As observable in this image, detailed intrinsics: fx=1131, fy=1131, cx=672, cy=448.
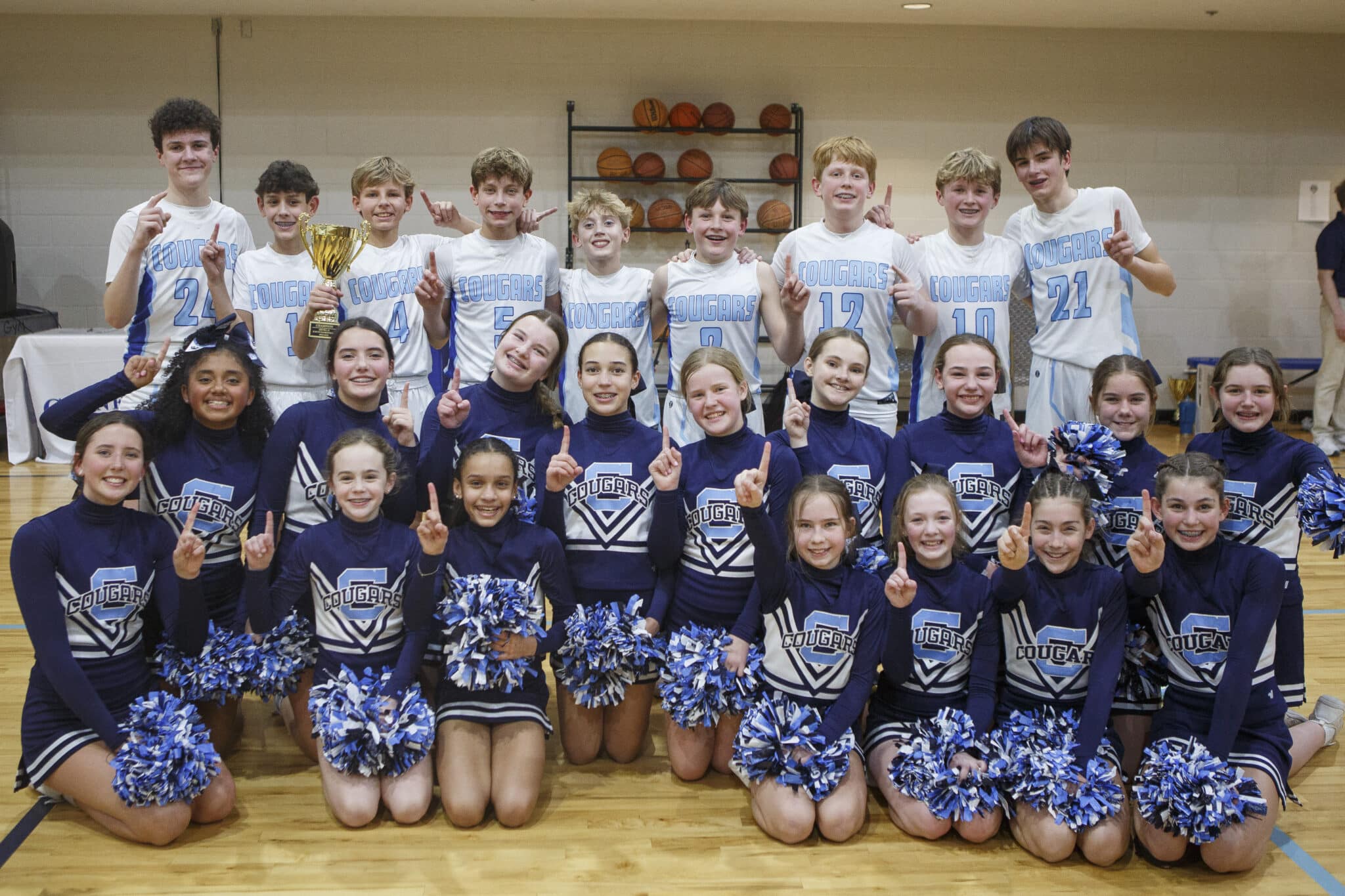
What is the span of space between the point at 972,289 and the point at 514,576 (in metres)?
1.94

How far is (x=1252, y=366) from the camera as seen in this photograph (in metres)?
3.28

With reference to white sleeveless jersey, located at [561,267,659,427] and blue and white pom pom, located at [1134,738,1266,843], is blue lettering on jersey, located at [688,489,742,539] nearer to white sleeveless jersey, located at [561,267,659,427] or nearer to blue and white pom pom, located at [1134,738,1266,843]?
white sleeveless jersey, located at [561,267,659,427]

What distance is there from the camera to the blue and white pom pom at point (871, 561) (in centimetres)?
319

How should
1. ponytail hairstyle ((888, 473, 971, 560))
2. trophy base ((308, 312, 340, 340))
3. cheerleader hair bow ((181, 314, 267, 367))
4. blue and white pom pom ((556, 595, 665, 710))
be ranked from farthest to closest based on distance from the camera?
trophy base ((308, 312, 340, 340)) < cheerleader hair bow ((181, 314, 267, 367)) < blue and white pom pom ((556, 595, 665, 710)) < ponytail hairstyle ((888, 473, 971, 560))

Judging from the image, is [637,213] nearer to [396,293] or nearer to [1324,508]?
[396,293]

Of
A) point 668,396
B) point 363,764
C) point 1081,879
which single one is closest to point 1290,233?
point 668,396

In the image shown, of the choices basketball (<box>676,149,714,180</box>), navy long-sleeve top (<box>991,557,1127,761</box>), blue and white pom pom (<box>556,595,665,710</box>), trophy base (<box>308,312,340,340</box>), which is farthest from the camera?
basketball (<box>676,149,714,180</box>)

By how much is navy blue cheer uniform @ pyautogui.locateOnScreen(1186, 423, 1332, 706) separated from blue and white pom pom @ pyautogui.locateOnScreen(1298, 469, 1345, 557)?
0.38 feet

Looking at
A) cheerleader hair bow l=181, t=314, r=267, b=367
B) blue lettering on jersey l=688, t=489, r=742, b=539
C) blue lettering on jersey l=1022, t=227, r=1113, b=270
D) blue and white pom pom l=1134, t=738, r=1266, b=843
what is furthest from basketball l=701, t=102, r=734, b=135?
blue and white pom pom l=1134, t=738, r=1266, b=843

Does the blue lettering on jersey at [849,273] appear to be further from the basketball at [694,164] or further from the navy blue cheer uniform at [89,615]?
the basketball at [694,164]

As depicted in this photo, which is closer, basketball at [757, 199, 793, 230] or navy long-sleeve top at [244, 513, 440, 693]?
navy long-sleeve top at [244, 513, 440, 693]

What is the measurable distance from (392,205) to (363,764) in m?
2.06

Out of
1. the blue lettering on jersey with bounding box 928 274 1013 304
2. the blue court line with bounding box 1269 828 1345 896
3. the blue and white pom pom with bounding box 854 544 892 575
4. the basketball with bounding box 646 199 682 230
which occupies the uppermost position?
the basketball with bounding box 646 199 682 230

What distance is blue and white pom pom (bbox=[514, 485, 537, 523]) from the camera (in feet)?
10.7
